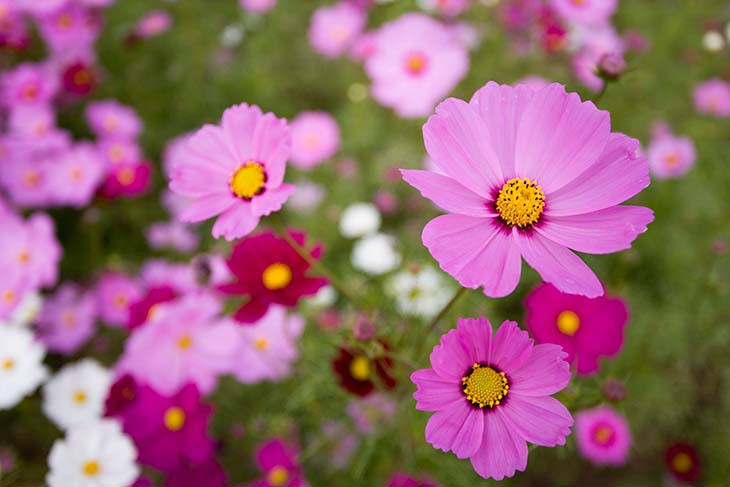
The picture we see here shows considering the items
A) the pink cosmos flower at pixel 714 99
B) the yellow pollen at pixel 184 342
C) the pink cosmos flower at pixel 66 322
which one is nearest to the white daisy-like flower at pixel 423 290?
the yellow pollen at pixel 184 342

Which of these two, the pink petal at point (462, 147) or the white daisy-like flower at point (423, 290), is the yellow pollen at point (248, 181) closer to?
the pink petal at point (462, 147)

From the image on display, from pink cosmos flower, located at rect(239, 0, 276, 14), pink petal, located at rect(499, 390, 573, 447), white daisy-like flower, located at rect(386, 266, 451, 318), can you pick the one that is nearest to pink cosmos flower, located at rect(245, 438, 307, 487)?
white daisy-like flower, located at rect(386, 266, 451, 318)

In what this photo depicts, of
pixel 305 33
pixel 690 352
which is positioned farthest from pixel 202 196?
pixel 305 33

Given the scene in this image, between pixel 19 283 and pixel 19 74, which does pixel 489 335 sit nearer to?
pixel 19 283

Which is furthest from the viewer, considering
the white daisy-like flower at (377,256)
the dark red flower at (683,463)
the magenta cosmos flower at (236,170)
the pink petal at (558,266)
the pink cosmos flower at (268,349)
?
the white daisy-like flower at (377,256)

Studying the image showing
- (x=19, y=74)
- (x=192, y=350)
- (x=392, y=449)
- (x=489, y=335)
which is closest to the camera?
(x=489, y=335)

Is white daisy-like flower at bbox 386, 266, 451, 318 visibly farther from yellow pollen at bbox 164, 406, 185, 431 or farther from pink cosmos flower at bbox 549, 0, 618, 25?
pink cosmos flower at bbox 549, 0, 618, 25

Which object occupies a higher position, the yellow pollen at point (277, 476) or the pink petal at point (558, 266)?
the pink petal at point (558, 266)
